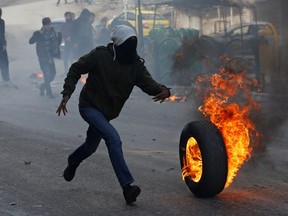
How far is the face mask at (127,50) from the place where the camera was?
664cm

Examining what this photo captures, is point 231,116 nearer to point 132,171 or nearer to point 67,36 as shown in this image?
point 132,171

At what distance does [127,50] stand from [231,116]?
1204 millimetres

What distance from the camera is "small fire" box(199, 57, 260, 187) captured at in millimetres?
6977

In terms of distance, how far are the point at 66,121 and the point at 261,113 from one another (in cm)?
567

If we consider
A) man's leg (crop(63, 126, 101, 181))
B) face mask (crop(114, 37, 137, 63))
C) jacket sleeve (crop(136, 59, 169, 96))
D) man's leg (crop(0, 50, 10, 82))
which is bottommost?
man's leg (crop(0, 50, 10, 82))

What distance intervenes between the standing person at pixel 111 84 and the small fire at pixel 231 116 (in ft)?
2.16

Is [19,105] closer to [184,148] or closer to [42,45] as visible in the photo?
[42,45]

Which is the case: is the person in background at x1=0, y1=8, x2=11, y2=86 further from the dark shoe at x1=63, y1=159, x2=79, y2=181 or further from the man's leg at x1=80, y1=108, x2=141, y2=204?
the man's leg at x1=80, y1=108, x2=141, y2=204

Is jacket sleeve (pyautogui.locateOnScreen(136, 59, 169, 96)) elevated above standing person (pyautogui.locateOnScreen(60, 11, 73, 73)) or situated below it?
above

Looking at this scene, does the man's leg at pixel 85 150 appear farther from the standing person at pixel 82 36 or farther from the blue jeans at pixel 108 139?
the standing person at pixel 82 36

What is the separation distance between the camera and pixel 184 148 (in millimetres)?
7164

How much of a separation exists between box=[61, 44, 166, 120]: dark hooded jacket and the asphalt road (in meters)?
0.85

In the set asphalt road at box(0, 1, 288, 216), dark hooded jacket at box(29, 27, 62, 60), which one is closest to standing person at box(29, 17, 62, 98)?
dark hooded jacket at box(29, 27, 62, 60)

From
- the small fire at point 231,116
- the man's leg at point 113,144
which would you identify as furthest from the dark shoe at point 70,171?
the small fire at point 231,116
